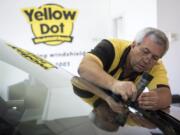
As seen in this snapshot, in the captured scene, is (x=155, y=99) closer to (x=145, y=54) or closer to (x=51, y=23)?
(x=145, y=54)

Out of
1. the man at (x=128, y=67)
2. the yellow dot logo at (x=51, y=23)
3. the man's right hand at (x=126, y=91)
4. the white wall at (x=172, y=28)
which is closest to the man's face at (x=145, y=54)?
the man at (x=128, y=67)

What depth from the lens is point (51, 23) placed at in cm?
538

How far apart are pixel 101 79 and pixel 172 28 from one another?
294cm

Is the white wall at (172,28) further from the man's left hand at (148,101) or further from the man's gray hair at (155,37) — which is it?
the man's left hand at (148,101)

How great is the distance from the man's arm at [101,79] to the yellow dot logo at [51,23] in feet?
12.5

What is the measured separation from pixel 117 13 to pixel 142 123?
4311 millimetres

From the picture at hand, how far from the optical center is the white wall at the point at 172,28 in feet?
13.5

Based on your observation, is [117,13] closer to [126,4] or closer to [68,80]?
[126,4]

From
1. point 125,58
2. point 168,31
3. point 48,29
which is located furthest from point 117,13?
point 125,58

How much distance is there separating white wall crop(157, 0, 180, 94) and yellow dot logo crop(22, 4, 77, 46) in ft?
5.80

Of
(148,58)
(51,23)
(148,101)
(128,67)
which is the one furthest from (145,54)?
(51,23)

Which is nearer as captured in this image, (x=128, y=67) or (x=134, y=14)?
(x=128, y=67)

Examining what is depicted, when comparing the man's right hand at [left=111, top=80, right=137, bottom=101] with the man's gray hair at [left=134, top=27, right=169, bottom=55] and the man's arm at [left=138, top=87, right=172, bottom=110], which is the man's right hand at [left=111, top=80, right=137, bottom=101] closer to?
the man's arm at [left=138, top=87, right=172, bottom=110]

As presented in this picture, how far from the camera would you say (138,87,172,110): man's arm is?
1429 millimetres
